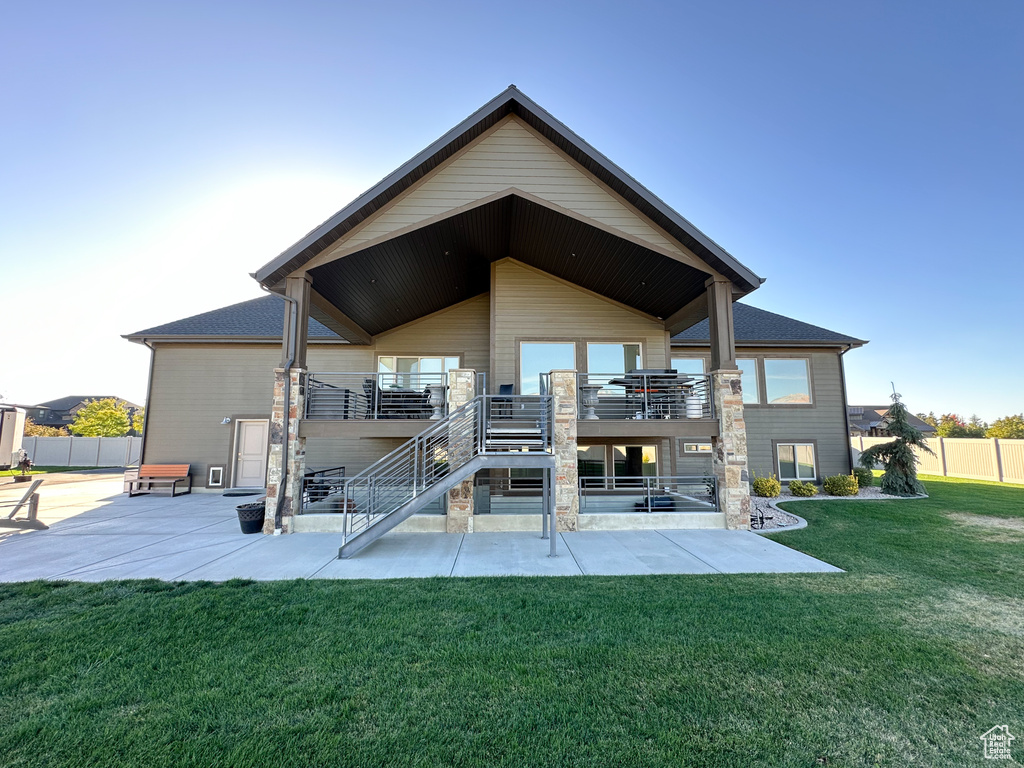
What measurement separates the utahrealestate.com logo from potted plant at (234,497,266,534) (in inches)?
362

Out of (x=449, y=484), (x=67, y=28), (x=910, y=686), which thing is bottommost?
(x=910, y=686)

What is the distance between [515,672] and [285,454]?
21.6 feet

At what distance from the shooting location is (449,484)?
22.0 feet

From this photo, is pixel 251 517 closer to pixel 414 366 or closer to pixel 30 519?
pixel 30 519

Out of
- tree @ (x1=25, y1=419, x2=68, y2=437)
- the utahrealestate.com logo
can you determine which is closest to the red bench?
the utahrealestate.com logo

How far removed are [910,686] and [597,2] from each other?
15.9 metres

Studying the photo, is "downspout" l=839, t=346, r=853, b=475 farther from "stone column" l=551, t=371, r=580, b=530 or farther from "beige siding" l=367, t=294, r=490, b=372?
"beige siding" l=367, t=294, r=490, b=372

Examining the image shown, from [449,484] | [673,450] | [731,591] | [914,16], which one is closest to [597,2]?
[914,16]

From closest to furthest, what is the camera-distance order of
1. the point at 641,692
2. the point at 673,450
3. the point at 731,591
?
the point at 641,692
the point at 731,591
the point at 673,450

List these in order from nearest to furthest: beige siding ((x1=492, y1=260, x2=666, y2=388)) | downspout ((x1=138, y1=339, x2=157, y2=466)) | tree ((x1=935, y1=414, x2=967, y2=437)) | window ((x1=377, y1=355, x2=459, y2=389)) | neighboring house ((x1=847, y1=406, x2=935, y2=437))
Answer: beige siding ((x1=492, y1=260, x2=666, y2=388)) < window ((x1=377, y1=355, x2=459, y2=389)) < downspout ((x1=138, y1=339, x2=157, y2=466)) < neighboring house ((x1=847, y1=406, x2=935, y2=437)) < tree ((x1=935, y1=414, x2=967, y2=437))

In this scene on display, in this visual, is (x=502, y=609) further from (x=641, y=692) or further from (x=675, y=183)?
(x=675, y=183)

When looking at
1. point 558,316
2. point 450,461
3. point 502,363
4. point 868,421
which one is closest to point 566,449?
point 450,461

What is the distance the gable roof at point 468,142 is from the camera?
824 centimetres

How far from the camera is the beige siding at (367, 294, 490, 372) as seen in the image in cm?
1259
